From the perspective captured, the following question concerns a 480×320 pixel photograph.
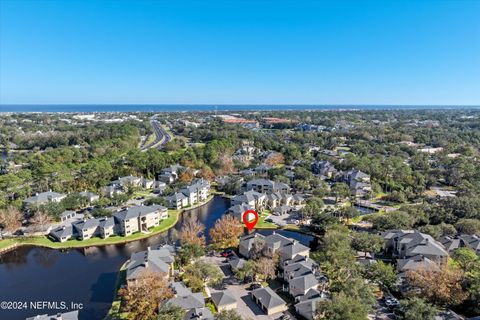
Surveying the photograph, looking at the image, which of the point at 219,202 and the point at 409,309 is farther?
the point at 219,202

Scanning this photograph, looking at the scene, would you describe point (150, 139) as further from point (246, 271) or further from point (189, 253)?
point (246, 271)

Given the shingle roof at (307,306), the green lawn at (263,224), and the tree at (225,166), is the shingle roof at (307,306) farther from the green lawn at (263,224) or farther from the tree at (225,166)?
the tree at (225,166)

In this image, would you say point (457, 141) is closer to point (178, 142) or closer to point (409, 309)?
point (178, 142)

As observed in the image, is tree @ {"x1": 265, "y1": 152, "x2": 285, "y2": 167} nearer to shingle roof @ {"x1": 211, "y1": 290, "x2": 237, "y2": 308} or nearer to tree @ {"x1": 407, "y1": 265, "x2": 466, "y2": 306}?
tree @ {"x1": 407, "y1": 265, "x2": 466, "y2": 306}

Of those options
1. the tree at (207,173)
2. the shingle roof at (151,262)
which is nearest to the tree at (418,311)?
the shingle roof at (151,262)

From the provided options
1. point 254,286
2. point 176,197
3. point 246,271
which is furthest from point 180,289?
point 176,197

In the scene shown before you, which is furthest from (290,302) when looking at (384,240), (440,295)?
(384,240)
